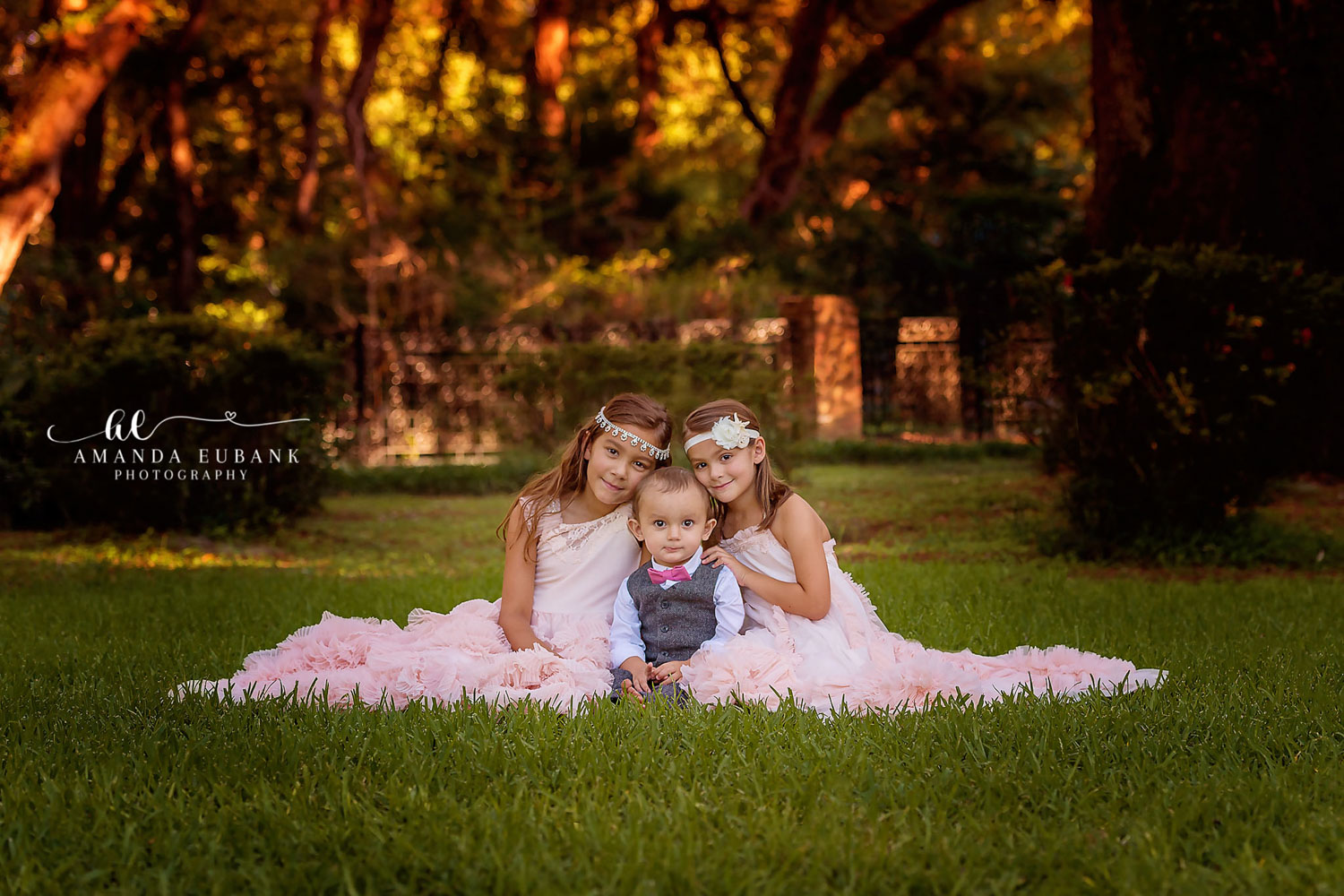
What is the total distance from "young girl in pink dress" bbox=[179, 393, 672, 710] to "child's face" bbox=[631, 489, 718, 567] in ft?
1.25

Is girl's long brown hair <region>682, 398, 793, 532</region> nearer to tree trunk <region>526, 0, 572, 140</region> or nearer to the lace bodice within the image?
the lace bodice

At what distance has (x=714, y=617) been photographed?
4.30m

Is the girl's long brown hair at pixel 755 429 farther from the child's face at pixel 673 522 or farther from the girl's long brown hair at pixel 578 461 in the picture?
the child's face at pixel 673 522

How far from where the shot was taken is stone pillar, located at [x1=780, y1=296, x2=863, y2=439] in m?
17.1

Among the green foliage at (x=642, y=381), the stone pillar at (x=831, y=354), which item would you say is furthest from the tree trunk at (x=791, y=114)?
the green foliage at (x=642, y=381)

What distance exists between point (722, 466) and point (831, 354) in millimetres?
13293

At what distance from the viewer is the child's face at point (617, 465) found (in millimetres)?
4512

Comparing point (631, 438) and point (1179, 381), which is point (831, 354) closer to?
point (1179, 381)

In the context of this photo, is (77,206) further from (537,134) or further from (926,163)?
(926,163)

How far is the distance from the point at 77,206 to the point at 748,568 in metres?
20.2

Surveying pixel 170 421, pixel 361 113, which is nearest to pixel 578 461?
pixel 170 421

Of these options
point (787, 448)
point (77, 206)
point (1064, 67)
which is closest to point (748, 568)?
point (787, 448)

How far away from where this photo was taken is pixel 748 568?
4496mm

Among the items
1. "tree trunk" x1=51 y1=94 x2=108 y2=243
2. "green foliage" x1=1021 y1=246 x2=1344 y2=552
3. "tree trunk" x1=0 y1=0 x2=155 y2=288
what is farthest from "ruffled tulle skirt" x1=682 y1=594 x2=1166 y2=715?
"tree trunk" x1=51 y1=94 x2=108 y2=243
